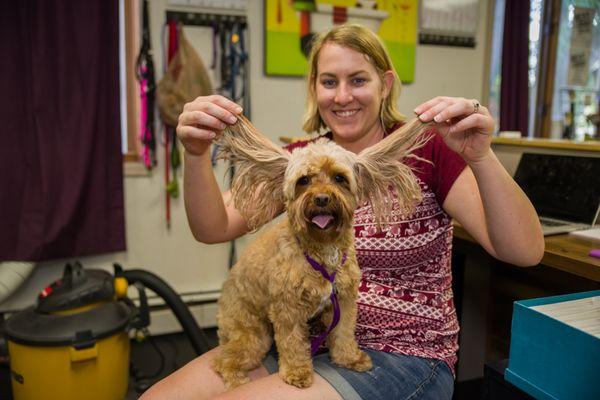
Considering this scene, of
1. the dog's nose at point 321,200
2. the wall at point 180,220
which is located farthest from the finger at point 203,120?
the wall at point 180,220

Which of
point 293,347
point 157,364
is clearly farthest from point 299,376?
point 157,364

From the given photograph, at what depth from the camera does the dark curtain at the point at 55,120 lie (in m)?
2.57

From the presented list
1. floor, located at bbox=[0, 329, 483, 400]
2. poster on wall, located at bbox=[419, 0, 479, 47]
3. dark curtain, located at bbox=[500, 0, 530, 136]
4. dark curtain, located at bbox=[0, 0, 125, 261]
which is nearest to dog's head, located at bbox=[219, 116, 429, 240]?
floor, located at bbox=[0, 329, 483, 400]

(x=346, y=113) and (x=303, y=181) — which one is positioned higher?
(x=346, y=113)

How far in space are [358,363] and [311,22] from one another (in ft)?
8.50

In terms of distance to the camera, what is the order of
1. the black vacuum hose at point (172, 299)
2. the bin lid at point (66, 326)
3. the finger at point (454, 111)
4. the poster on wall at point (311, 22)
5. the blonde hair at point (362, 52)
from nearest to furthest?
the finger at point (454, 111) < the blonde hair at point (362, 52) < the bin lid at point (66, 326) < the black vacuum hose at point (172, 299) < the poster on wall at point (311, 22)

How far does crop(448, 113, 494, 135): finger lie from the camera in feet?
3.43

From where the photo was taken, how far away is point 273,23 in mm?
3127

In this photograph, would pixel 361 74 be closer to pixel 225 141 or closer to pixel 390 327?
pixel 225 141

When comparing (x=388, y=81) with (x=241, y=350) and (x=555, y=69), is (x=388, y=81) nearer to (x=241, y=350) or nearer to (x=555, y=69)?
(x=241, y=350)

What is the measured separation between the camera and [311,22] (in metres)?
3.23

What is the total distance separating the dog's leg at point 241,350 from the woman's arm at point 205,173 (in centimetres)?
29

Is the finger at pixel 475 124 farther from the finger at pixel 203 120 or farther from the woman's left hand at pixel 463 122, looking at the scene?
the finger at pixel 203 120

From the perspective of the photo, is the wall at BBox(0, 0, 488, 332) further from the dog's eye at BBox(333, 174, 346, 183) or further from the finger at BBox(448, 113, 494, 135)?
the finger at BBox(448, 113, 494, 135)
